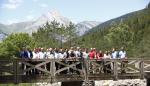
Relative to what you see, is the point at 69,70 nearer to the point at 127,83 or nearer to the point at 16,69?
the point at 16,69

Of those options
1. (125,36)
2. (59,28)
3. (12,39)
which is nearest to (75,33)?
(59,28)

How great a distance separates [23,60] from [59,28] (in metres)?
66.6

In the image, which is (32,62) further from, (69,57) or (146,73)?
(146,73)

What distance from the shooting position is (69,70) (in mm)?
26219

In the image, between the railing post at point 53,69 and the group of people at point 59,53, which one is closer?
the railing post at point 53,69

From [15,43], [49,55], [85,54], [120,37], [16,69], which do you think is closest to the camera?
[16,69]

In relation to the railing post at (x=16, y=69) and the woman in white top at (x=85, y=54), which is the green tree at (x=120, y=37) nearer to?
the woman in white top at (x=85, y=54)

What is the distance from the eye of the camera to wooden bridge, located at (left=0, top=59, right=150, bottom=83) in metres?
24.4

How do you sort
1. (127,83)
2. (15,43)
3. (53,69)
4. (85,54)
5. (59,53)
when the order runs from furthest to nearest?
(15,43) → (127,83) → (85,54) → (59,53) → (53,69)

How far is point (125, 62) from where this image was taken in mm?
28188

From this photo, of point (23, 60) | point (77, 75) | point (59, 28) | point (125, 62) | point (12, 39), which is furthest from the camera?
point (12, 39)

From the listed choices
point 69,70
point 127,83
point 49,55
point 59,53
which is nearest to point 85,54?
point 69,70

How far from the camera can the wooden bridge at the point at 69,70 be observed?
80.1 feet

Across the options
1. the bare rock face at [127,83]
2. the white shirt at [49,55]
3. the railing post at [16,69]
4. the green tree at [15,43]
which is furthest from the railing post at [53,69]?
the green tree at [15,43]
